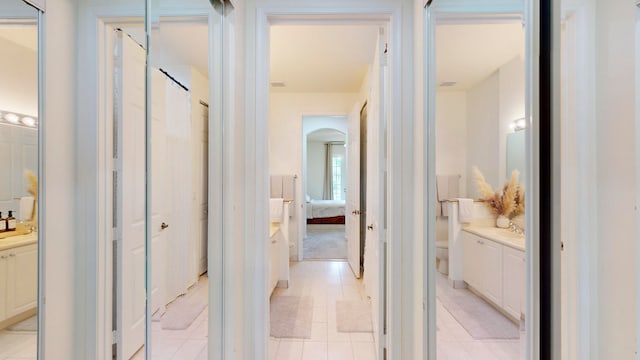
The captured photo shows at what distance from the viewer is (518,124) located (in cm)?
74

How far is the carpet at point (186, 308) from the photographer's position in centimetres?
100

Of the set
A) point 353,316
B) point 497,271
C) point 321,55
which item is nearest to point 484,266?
point 497,271

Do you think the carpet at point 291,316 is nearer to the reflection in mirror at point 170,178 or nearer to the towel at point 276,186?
the reflection in mirror at point 170,178

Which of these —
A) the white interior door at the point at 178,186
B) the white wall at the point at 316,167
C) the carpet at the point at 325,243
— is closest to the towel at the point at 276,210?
the carpet at the point at 325,243

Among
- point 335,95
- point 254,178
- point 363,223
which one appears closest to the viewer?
point 254,178

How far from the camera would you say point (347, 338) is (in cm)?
253

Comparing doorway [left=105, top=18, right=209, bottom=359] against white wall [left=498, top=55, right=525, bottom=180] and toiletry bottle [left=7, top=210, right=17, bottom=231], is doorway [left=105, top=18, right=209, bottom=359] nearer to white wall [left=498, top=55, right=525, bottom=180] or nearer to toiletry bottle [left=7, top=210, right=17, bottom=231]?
toiletry bottle [left=7, top=210, right=17, bottom=231]

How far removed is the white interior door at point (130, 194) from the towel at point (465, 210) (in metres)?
Result: 0.97

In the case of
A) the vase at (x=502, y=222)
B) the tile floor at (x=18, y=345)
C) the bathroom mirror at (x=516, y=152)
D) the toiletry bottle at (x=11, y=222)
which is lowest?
the tile floor at (x=18, y=345)

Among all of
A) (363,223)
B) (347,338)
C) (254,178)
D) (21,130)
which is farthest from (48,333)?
(363,223)

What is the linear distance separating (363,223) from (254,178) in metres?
2.96

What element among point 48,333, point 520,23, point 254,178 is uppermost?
point 520,23

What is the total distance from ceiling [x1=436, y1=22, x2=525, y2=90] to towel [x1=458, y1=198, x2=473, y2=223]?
0.39 m
